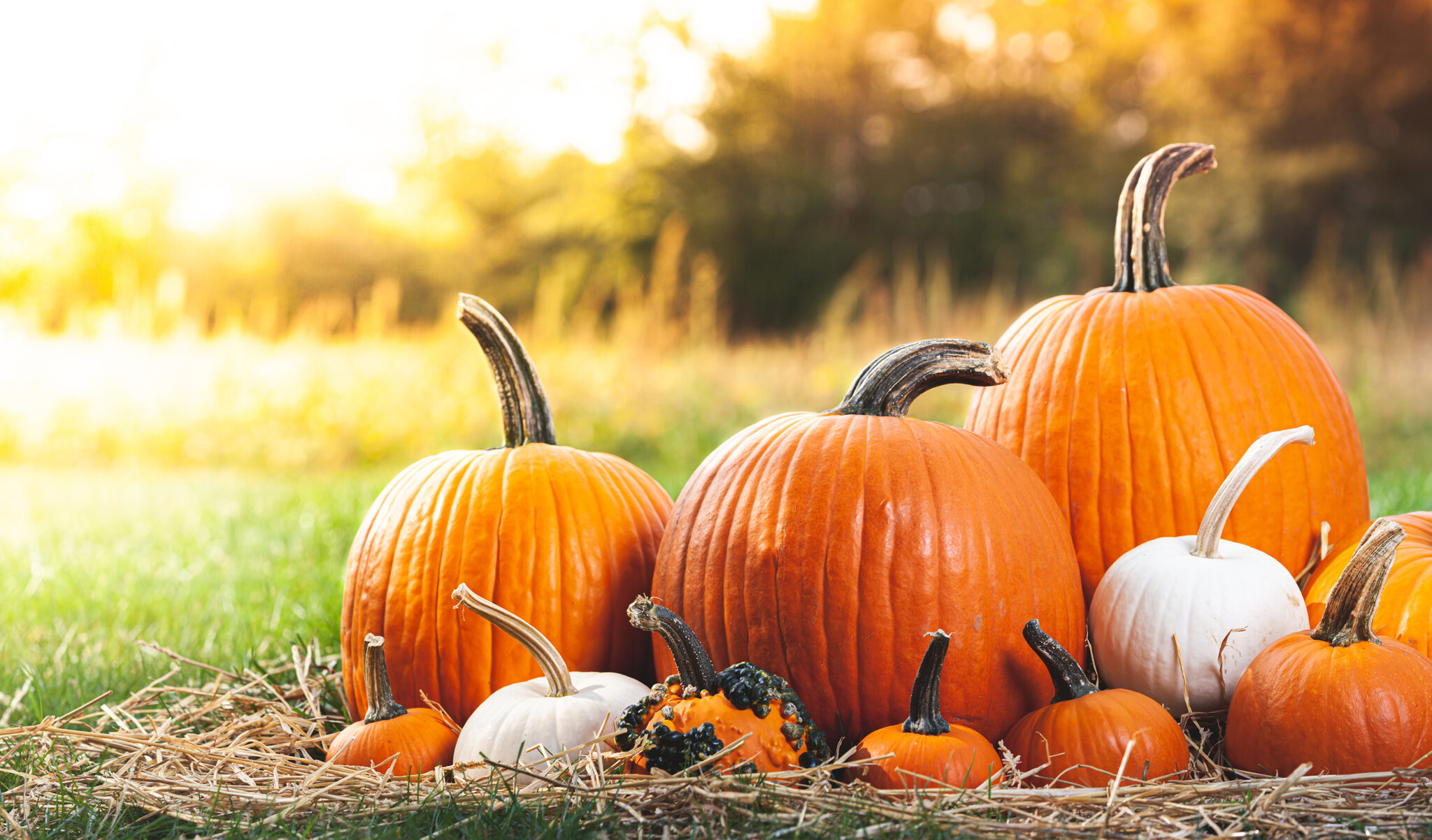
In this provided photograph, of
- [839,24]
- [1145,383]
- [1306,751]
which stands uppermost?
[839,24]

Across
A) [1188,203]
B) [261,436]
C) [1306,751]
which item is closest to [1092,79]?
[1188,203]

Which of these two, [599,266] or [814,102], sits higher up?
[814,102]

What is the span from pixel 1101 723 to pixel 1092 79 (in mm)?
21284

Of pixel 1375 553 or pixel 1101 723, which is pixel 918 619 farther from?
pixel 1375 553

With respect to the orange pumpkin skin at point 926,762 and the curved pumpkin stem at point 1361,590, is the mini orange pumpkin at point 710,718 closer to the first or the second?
the orange pumpkin skin at point 926,762

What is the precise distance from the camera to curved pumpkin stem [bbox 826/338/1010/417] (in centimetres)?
203

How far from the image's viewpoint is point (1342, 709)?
5.45 feet

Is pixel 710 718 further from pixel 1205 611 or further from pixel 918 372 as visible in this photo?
pixel 1205 611

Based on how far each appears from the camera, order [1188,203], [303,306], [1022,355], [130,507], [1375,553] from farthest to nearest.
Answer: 1. [303,306]
2. [1188,203]
3. [130,507]
4. [1022,355]
5. [1375,553]

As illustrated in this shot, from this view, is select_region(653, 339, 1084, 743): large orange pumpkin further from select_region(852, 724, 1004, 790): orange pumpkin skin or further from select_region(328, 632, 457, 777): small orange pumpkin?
Result: select_region(328, 632, 457, 777): small orange pumpkin

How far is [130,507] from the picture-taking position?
5.52 m

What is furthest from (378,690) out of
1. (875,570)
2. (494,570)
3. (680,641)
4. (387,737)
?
(875,570)

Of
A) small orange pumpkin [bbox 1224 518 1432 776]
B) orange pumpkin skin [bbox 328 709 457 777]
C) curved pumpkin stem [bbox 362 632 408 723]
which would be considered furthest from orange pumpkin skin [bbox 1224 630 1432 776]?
curved pumpkin stem [bbox 362 632 408 723]

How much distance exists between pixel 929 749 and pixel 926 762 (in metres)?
0.02
